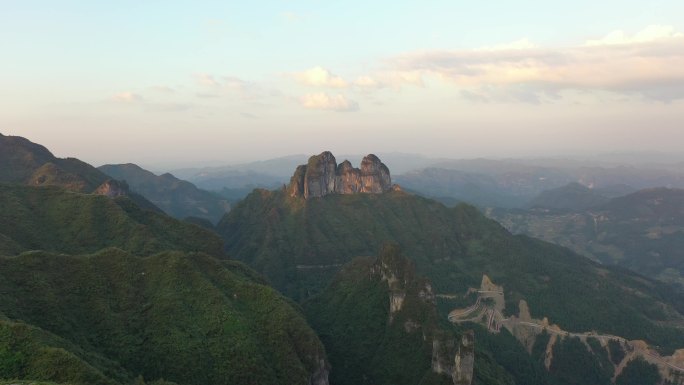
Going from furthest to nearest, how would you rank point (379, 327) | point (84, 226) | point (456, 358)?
point (84, 226), point (379, 327), point (456, 358)

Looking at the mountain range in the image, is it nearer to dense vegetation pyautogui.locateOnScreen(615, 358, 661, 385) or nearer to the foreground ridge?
dense vegetation pyautogui.locateOnScreen(615, 358, 661, 385)

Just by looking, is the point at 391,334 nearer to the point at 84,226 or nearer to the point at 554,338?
the point at 554,338

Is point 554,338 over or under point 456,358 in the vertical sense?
under

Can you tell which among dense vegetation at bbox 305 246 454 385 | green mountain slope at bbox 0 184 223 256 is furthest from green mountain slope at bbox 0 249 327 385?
green mountain slope at bbox 0 184 223 256

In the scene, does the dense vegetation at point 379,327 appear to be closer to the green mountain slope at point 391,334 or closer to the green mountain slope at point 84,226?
the green mountain slope at point 391,334

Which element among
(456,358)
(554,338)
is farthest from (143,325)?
(554,338)

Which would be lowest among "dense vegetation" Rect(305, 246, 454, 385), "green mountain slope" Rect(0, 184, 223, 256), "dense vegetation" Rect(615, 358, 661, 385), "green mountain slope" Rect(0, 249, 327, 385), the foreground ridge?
"dense vegetation" Rect(615, 358, 661, 385)

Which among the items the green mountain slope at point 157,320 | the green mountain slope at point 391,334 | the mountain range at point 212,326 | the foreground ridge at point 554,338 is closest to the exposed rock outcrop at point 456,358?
the green mountain slope at point 391,334
